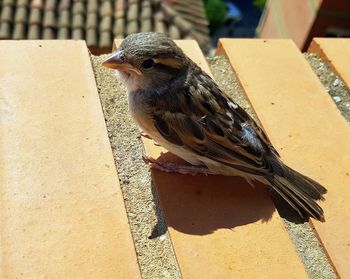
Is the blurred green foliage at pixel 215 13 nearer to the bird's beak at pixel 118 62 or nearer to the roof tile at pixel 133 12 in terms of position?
the roof tile at pixel 133 12

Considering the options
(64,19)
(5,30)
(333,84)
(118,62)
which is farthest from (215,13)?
(118,62)

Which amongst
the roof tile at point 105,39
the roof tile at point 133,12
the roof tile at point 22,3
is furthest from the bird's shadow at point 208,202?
the roof tile at point 22,3

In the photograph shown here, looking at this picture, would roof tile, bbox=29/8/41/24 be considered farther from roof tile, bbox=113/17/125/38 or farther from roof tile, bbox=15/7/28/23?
roof tile, bbox=113/17/125/38

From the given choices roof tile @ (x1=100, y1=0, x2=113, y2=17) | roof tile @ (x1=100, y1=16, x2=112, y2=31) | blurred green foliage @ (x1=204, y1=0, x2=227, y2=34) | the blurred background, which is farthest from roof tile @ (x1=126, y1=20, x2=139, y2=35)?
blurred green foliage @ (x1=204, y1=0, x2=227, y2=34)

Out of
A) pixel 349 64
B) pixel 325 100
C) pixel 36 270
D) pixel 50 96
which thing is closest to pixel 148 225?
pixel 36 270

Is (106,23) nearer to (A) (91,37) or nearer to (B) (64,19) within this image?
(A) (91,37)
